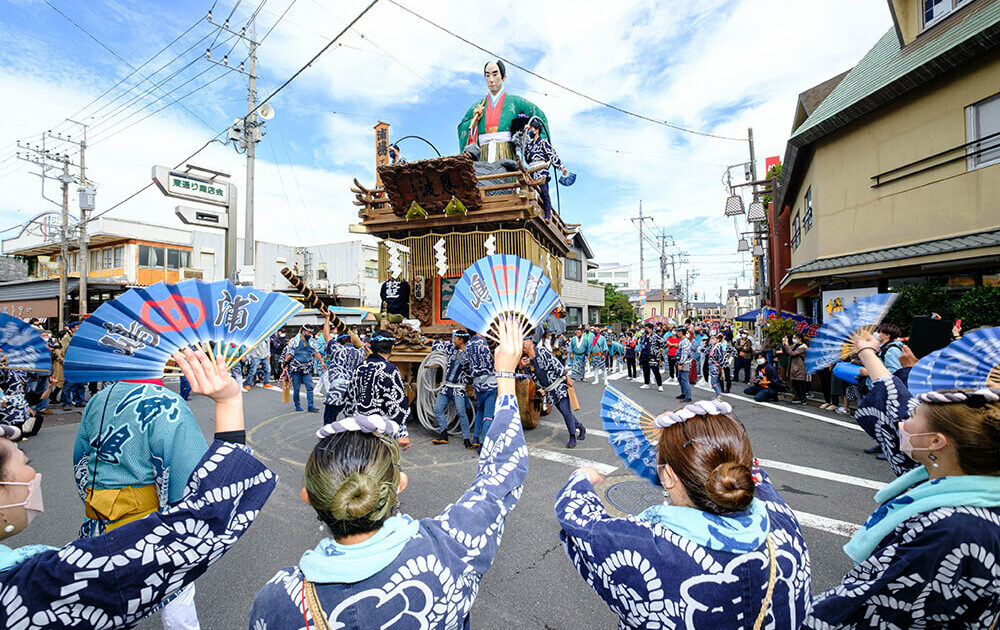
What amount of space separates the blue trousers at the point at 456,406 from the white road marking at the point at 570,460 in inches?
40.7

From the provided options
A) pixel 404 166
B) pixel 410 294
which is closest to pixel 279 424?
pixel 410 294

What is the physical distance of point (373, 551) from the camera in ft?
3.51

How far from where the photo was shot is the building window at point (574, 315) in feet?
98.5

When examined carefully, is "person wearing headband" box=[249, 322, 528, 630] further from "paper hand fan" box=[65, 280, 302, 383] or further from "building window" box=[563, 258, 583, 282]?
"building window" box=[563, 258, 583, 282]

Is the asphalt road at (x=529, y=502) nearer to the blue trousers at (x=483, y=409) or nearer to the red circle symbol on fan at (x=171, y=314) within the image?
the blue trousers at (x=483, y=409)

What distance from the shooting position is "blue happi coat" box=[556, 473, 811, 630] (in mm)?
1148

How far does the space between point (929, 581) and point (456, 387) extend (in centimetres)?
549

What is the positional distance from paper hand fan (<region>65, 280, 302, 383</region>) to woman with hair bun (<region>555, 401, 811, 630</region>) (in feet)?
4.99

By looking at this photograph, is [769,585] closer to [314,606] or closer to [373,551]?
[373,551]

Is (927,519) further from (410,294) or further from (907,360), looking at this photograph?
(410,294)

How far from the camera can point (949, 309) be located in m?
7.44

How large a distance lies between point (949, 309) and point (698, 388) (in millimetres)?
6021

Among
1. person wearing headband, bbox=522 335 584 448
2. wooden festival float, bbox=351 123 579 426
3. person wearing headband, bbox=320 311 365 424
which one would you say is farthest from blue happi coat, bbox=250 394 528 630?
wooden festival float, bbox=351 123 579 426

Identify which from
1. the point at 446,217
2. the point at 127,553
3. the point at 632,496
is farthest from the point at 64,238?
Answer: the point at 127,553
